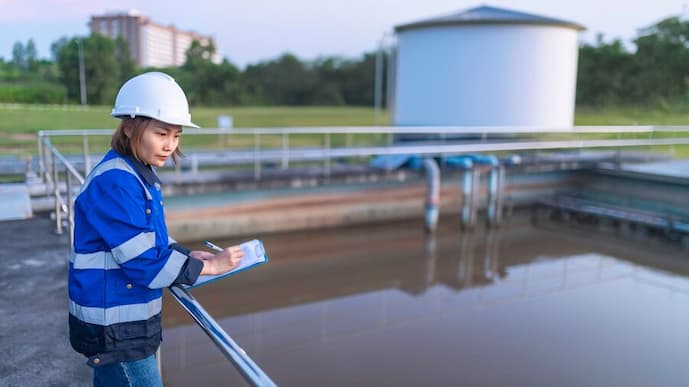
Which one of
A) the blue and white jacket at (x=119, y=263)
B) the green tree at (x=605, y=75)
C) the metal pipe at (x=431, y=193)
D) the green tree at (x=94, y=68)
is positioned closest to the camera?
the blue and white jacket at (x=119, y=263)

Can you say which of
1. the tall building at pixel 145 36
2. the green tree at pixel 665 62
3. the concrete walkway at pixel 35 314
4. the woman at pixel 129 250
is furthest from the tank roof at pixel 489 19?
the green tree at pixel 665 62

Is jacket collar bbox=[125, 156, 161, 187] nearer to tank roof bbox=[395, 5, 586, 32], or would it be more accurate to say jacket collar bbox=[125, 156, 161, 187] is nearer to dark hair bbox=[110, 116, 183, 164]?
dark hair bbox=[110, 116, 183, 164]

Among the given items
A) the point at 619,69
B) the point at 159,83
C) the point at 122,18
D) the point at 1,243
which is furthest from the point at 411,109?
the point at 619,69

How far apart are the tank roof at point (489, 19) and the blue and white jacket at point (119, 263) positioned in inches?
574

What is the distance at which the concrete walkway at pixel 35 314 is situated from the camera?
2781mm

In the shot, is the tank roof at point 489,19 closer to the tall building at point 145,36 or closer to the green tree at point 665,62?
the tall building at point 145,36

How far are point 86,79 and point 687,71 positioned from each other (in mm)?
29339

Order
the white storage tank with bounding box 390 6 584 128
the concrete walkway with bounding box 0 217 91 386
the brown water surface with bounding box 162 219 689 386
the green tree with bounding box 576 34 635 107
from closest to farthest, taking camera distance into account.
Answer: the concrete walkway with bounding box 0 217 91 386, the brown water surface with bounding box 162 219 689 386, the white storage tank with bounding box 390 6 584 128, the green tree with bounding box 576 34 635 107

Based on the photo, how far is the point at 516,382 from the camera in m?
5.87

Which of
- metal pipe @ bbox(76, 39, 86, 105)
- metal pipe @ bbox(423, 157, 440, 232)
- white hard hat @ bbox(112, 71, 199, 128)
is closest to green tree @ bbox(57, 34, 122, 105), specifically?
metal pipe @ bbox(76, 39, 86, 105)

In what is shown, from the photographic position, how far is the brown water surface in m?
6.13

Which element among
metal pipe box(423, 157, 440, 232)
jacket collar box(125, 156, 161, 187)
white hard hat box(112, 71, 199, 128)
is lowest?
metal pipe box(423, 157, 440, 232)

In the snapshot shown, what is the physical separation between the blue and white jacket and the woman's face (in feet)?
0.13

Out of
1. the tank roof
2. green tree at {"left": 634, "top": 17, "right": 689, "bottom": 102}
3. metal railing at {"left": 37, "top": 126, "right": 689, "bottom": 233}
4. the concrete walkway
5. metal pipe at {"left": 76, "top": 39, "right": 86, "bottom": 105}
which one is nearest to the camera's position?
the concrete walkway
